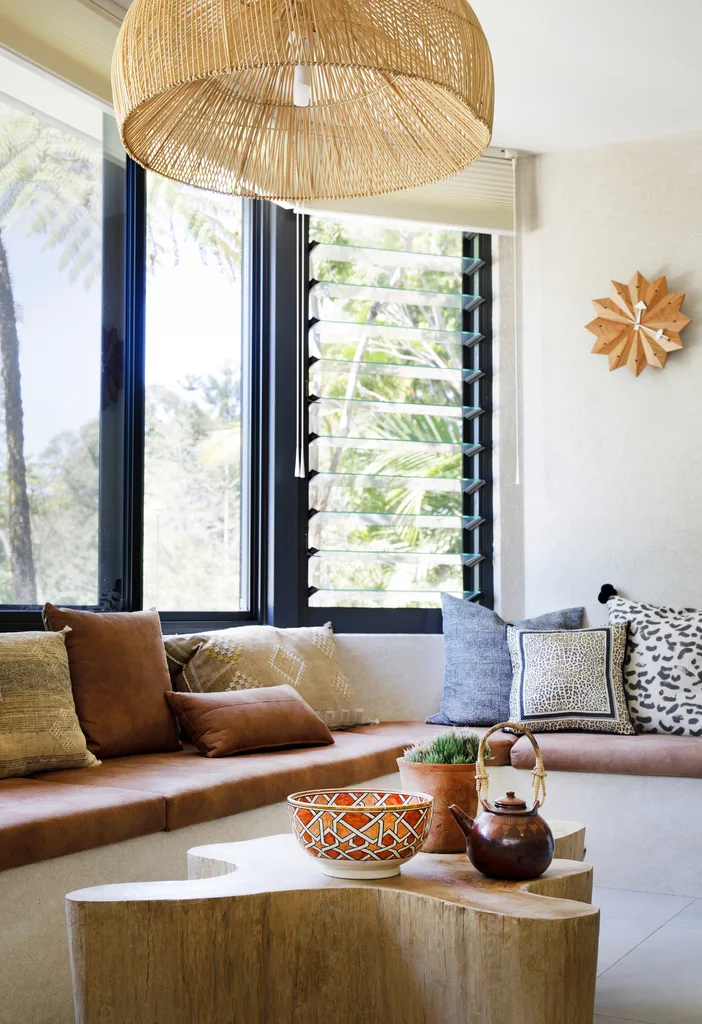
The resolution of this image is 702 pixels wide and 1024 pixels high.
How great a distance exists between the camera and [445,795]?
2398 millimetres

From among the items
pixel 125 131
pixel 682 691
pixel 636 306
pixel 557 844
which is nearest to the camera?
pixel 125 131

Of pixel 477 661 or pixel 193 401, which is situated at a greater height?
pixel 193 401

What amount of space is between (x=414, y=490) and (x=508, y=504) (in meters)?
0.46

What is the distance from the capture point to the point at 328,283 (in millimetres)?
4930

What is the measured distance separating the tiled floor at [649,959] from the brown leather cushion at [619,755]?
427 mm

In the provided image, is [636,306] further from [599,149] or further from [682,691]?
[682,691]

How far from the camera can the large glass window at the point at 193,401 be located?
4.41 meters

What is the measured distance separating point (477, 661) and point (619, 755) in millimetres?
839

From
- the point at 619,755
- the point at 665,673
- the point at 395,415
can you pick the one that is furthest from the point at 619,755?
the point at 395,415

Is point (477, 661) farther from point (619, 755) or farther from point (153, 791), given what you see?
point (153, 791)

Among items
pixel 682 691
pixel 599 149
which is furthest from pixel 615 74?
pixel 682 691

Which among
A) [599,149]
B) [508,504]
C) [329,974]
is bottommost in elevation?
[329,974]

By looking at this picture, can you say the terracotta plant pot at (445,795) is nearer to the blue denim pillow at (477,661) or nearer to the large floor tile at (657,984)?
the large floor tile at (657,984)

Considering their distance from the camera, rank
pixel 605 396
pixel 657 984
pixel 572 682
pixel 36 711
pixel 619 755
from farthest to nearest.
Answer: pixel 605 396 → pixel 572 682 → pixel 619 755 → pixel 36 711 → pixel 657 984
